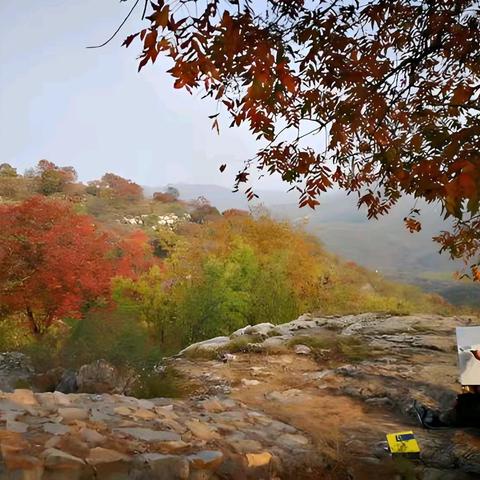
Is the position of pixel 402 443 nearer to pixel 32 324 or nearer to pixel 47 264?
pixel 47 264

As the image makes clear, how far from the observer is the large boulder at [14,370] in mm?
6345

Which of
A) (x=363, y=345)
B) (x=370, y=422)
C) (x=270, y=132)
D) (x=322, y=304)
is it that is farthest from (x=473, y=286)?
(x=270, y=132)

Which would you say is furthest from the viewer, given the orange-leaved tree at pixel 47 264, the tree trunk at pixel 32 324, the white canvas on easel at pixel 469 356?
the tree trunk at pixel 32 324

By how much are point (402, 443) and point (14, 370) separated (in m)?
5.90

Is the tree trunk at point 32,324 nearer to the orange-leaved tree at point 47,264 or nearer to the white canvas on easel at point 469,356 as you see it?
the orange-leaved tree at point 47,264

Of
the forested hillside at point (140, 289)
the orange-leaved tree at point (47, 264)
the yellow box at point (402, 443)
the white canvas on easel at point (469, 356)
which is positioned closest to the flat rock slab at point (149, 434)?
the yellow box at point (402, 443)

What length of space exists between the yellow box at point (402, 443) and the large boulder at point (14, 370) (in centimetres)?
451

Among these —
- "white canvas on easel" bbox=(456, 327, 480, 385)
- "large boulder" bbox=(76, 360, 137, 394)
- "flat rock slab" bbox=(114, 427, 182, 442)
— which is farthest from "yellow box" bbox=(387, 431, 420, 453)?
"large boulder" bbox=(76, 360, 137, 394)

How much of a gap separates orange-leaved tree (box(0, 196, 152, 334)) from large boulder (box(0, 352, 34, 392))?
421 cm

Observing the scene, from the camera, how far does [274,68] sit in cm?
241

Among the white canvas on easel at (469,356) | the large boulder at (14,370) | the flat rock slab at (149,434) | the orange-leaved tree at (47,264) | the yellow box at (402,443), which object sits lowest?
the yellow box at (402,443)

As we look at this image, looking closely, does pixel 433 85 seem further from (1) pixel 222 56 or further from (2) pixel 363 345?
(2) pixel 363 345

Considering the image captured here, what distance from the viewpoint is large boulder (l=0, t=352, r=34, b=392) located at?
6345mm

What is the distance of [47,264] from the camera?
1295 cm
